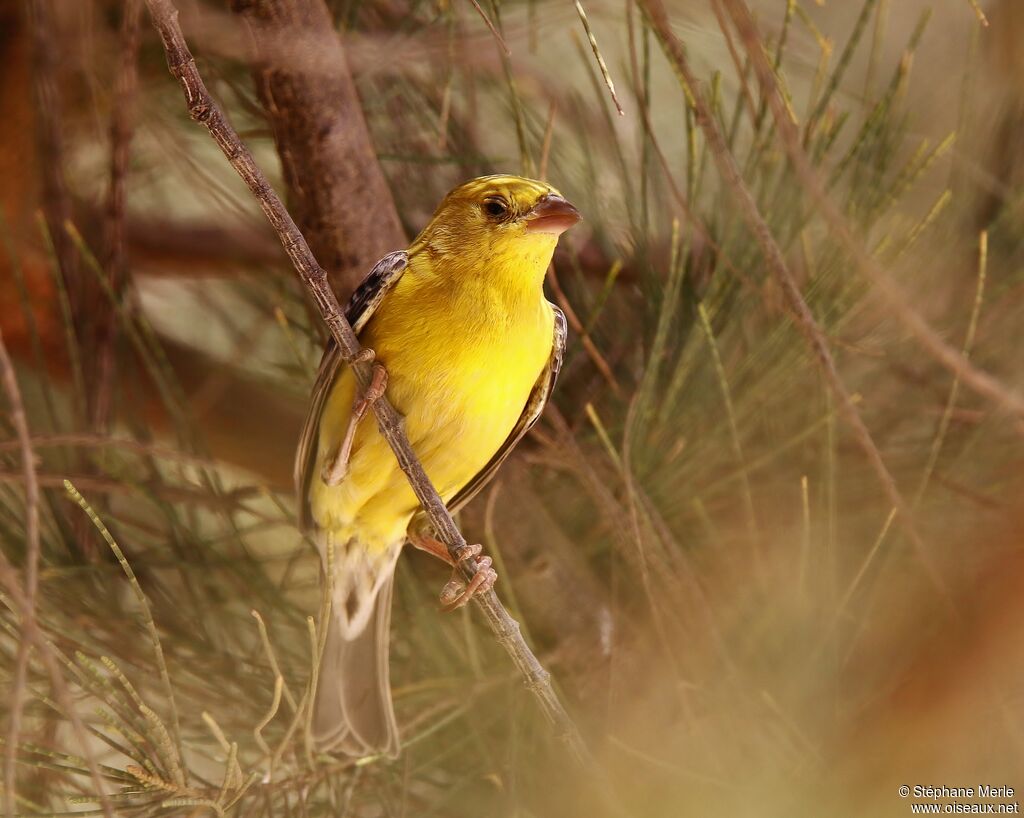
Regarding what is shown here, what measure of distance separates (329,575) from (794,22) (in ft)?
8.13

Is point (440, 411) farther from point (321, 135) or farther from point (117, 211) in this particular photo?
point (117, 211)

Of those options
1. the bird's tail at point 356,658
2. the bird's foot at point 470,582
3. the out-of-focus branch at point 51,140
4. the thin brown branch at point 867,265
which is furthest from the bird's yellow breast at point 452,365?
the thin brown branch at point 867,265

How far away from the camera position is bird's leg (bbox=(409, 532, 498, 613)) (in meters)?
1.96

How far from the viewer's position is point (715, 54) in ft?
11.2

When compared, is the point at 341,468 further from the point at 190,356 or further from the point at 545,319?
the point at 190,356

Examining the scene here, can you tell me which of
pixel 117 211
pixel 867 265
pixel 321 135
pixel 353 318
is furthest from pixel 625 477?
pixel 117 211

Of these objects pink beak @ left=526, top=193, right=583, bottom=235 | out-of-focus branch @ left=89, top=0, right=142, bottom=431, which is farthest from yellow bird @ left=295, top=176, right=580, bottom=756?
out-of-focus branch @ left=89, top=0, right=142, bottom=431

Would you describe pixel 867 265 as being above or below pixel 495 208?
below

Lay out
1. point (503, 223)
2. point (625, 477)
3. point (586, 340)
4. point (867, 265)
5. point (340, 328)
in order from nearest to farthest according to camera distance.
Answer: point (867, 265)
point (340, 328)
point (625, 477)
point (503, 223)
point (586, 340)

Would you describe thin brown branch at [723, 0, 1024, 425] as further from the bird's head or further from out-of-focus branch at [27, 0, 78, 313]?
out-of-focus branch at [27, 0, 78, 313]

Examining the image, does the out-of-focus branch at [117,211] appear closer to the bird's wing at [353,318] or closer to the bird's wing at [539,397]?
the bird's wing at [353,318]

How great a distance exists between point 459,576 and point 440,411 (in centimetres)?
34

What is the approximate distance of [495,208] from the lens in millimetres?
2303

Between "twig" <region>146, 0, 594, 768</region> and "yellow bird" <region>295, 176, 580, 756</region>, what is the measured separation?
0.36 feet
